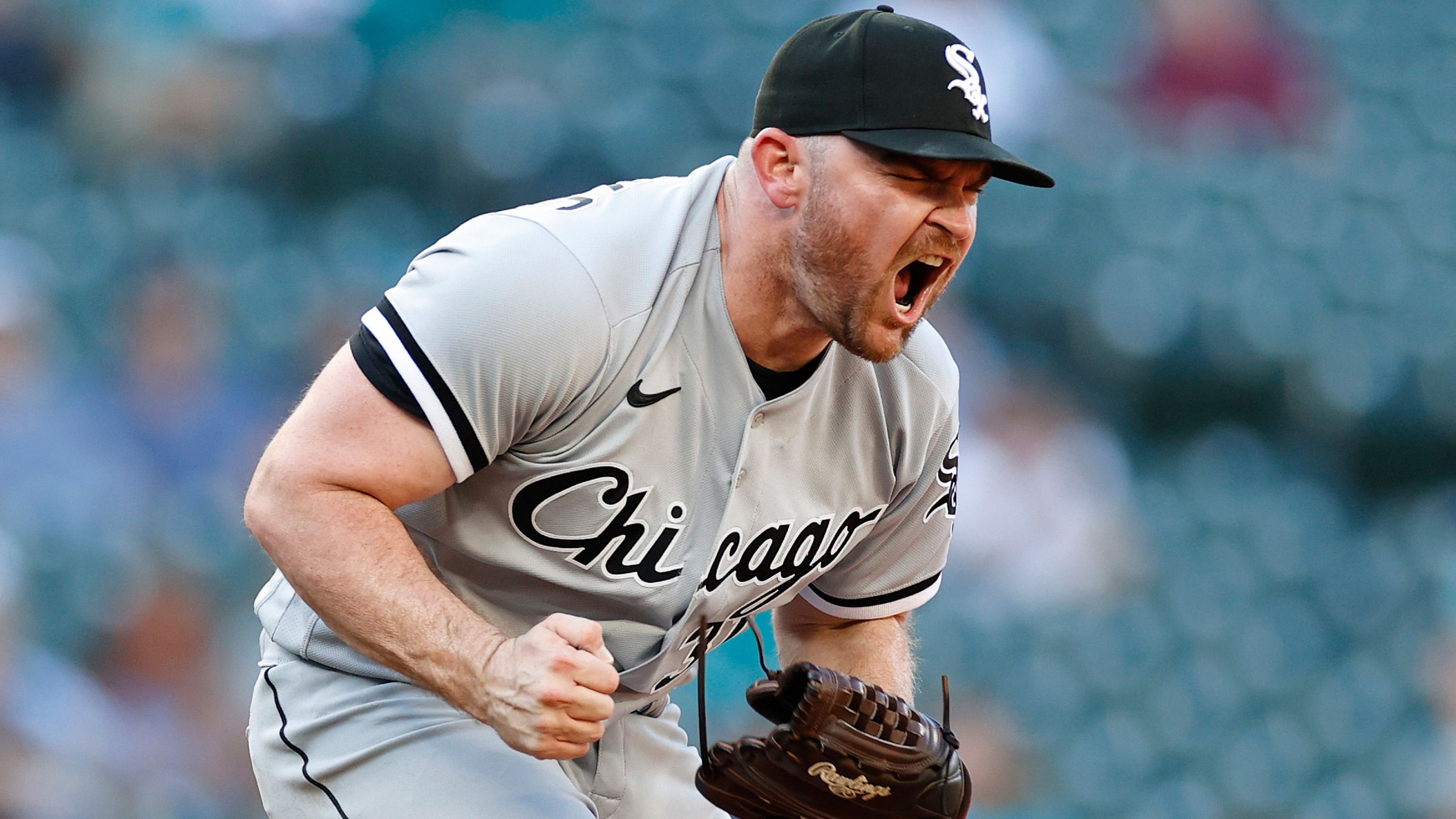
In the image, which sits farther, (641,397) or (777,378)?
(777,378)

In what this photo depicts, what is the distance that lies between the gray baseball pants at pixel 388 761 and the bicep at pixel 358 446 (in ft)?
1.08

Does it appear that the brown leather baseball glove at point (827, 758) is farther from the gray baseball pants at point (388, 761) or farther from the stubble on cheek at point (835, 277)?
the stubble on cheek at point (835, 277)

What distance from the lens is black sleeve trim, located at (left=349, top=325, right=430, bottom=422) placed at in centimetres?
168

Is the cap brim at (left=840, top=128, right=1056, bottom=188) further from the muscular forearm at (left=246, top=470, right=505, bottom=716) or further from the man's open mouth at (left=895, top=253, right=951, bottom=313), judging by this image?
the muscular forearm at (left=246, top=470, right=505, bottom=716)

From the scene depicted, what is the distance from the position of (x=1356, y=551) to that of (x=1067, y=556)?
3.48ft

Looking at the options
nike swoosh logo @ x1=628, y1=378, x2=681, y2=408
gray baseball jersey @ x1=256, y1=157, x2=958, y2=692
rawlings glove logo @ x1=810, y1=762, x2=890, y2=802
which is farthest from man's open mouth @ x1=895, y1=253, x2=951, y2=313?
rawlings glove logo @ x1=810, y1=762, x2=890, y2=802

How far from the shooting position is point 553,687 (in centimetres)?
152

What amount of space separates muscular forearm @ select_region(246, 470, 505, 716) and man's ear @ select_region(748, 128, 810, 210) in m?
0.64

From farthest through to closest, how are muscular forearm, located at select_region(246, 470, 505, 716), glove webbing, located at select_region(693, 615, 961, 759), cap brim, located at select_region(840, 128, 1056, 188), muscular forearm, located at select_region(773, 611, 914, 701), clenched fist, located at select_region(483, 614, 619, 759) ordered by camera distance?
1. muscular forearm, located at select_region(773, 611, 914, 701)
2. glove webbing, located at select_region(693, 615, 961, 759)
3. cap brim, located at select_region(840, 128, 1056, 188)
4. muscular forearm, located at select_region(246, 470, 505, 716)
5. clenched fist, located at select_region(483, 614, 619, 759)

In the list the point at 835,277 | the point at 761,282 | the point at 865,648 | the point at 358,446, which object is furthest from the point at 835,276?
the point at 865,648

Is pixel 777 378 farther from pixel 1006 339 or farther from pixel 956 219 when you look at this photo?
pixel 1006 339

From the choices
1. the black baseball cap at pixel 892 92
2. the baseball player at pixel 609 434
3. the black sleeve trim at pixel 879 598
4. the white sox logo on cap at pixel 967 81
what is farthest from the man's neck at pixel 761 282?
the black sleeve trim at pixel 879 598

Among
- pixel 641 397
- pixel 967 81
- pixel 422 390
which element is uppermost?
pixel 967 81

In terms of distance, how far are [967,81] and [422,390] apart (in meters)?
0.79
